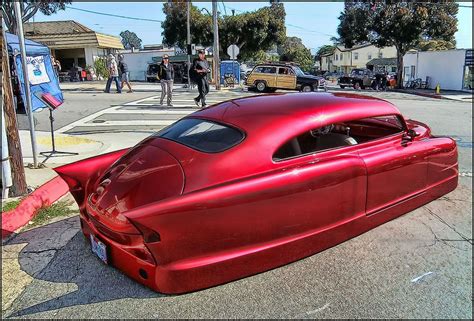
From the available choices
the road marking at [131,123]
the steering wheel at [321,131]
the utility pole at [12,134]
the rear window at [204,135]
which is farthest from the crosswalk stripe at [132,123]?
the steering wheel at [321,131]

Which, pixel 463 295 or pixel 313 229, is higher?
pixel 313 229

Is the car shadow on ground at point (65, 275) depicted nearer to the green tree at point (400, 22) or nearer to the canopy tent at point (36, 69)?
the canopy tent at point (36, 69)

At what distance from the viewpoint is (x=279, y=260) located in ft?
9.91

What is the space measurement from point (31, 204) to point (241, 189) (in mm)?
2911

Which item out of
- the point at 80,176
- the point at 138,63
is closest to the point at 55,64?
the point at 80,176

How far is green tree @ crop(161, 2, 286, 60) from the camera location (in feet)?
131

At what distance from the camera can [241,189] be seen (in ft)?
9.08

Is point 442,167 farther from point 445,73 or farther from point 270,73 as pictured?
point 445,73

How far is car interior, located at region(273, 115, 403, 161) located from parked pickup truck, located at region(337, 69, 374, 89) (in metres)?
28.6

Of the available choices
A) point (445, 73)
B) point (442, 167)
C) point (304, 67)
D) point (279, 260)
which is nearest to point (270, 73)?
point (445, 73)

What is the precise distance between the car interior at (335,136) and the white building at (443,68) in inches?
1152

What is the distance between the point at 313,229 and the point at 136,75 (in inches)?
1581

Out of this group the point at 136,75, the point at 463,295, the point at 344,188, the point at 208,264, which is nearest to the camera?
the point at 208,264

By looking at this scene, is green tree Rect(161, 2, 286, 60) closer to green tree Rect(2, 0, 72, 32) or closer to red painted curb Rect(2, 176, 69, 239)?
green tree Rect(2, 0, 72, 32)
